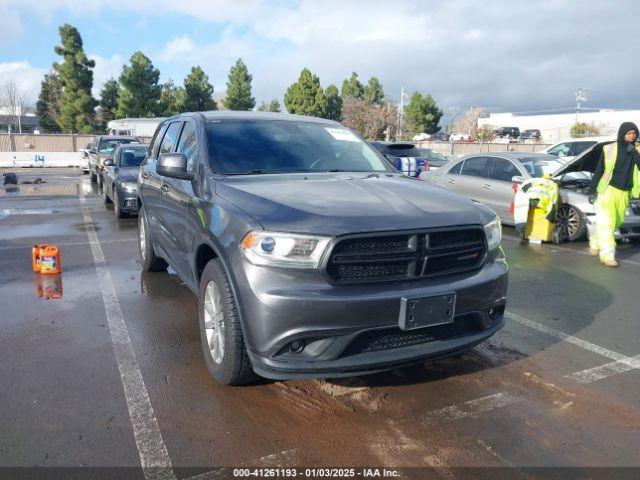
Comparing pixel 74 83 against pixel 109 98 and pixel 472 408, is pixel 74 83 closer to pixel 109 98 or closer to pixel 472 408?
pixel 109 98

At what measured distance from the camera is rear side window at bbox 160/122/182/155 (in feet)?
17.0

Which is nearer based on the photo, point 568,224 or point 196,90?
point 568,224

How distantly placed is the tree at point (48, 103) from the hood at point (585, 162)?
53725 millimetres

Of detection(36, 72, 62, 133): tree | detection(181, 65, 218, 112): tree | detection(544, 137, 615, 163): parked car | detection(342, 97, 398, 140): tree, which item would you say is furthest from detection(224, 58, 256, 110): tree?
detection(544, 137, 615, 163): parked car

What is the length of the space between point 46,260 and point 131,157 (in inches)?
235

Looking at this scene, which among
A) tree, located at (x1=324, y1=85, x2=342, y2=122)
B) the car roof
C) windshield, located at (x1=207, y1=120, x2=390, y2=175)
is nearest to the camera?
windshield, located at (x1=207, y1=120, x2=390, y2=175)

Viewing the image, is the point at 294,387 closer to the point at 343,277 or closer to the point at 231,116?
the point at 343,277

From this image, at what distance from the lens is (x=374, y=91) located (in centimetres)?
6662

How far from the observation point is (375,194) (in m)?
3.45

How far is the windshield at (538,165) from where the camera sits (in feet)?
30.6

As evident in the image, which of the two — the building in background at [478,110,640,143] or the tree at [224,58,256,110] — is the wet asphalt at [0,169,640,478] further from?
the building in background at [478,110,640,143]

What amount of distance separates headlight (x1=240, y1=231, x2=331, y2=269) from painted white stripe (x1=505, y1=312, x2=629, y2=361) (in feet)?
9.02

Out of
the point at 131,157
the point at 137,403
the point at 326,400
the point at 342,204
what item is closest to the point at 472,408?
the point at 326,400

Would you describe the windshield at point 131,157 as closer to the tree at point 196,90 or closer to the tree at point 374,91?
the tree at point 196,90
